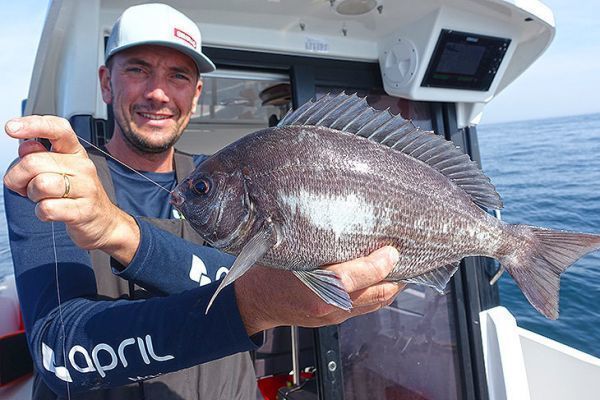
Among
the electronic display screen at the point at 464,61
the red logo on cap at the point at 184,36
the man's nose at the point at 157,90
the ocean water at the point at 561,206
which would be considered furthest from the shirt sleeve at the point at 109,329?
the ocean water at the point at 561,206

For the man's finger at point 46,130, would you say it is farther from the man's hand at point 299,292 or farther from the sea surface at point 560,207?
the sea surface at point 560,207

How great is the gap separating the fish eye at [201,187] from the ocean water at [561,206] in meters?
6.06

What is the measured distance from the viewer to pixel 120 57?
83.8 inches

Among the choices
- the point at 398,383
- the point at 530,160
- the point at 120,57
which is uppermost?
the point at 530,160

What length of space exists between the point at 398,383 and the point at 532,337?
147cm

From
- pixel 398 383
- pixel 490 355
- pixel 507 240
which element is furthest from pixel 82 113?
pixel 490 355

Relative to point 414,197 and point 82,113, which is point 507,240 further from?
point 82,113

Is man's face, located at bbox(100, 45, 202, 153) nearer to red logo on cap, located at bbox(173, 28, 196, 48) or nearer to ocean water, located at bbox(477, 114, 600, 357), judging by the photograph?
red logo on cap, located at bbox(173, 28, 196, 48)

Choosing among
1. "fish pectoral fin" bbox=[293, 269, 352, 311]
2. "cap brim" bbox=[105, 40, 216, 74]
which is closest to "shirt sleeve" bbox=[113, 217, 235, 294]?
"fish pectoral fin" bbox=[293, 269, 352, 311]

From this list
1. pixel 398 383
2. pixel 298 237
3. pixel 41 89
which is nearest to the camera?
pixel 298 237

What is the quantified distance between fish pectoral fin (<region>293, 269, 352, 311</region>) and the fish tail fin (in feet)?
2.31

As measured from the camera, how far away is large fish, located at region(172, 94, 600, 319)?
1.22m

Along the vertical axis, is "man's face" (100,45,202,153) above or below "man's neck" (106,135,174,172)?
above

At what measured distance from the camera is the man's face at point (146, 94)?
84.2 inches
